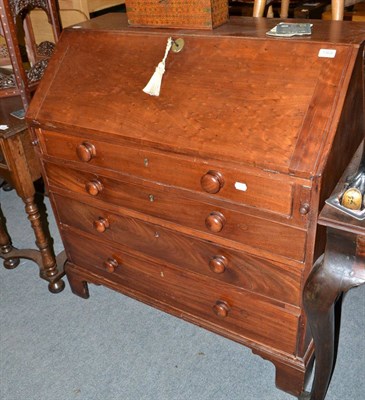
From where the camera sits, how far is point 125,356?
1879 millimetres

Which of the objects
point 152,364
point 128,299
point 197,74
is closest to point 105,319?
point 128,299

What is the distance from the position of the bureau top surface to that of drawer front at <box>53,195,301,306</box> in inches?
14.2

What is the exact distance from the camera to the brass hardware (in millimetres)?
1396

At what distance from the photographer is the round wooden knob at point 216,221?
1.37 metres

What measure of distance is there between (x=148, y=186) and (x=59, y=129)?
0.37m

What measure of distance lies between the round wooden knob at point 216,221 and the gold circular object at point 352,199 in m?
0.39

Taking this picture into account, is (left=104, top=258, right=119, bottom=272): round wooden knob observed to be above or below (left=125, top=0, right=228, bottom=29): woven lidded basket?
below

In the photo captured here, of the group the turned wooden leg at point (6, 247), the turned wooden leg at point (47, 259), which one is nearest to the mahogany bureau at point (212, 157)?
the turned wooden leg at point (47, 259)

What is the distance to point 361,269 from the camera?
1.12m

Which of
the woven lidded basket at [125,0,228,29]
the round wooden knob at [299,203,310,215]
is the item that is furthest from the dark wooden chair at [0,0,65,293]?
the round wooden knob at [299,203,310,215]

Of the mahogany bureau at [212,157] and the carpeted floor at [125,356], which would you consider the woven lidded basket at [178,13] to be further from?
the carpeted floor at [125,356]

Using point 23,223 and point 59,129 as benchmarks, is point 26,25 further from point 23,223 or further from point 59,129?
point 23,223

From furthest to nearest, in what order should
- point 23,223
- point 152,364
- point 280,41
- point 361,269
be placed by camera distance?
point 23,223
point 152,364
point 280,41
point 361,269

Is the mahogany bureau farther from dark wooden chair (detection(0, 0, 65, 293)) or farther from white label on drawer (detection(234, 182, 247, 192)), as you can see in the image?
dark wooden chair (detection(0, 0, 65, 293))
